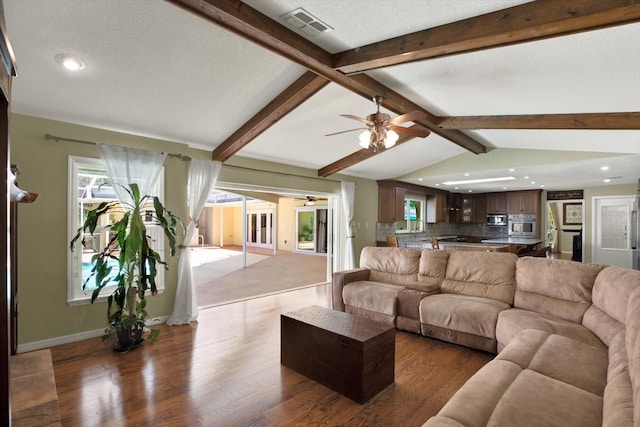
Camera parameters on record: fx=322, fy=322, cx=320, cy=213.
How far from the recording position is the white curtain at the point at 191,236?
14.1ft

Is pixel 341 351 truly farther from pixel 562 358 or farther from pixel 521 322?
pixel 521 322

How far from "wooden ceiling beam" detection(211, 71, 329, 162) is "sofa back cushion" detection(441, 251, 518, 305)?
2712 mm

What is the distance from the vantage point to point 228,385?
2.71m

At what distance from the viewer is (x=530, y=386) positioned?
1759 millimetres

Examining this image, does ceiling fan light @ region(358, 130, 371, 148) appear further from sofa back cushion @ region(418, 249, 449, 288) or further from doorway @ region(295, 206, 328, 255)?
doorway @ region(295, 206, 328, 255)

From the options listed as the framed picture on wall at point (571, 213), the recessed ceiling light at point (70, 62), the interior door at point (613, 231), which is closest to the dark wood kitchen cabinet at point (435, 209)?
the interior door at point (613, 231)

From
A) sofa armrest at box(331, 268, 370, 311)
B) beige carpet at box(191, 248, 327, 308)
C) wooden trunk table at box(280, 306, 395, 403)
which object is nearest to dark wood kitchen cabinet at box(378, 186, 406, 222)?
beige carpet at box(191, 248, 327, 308)

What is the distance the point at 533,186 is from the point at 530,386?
28.0ft

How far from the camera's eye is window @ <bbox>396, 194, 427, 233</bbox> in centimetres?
915

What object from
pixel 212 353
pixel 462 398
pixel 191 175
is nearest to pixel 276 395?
pixel 212 353

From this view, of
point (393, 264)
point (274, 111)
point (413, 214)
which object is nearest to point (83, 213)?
point (274, 111)

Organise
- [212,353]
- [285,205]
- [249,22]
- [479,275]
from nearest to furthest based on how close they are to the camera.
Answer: [249,22]
[212,353]
[479,275]
[285,205]

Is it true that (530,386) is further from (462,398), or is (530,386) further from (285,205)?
(285,205)

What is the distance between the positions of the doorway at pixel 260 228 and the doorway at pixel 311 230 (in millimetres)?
1366
